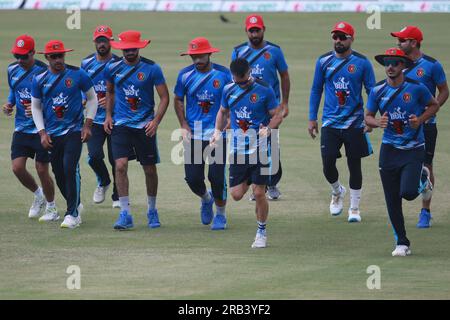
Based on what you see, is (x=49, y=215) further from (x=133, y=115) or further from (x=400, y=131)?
(x=400, y=131)

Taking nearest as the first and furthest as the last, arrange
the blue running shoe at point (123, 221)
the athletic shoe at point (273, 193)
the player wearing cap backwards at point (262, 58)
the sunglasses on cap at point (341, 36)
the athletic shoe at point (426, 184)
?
1. the athletic shoe at point (426, 184)
2. the blue running shoe at point (123, 221)
3. the sunglasses on cap at point (341, 36)
4. the player wearing cap backwards at point (262, 58)
5. the athletic shoe at point (273, 193)

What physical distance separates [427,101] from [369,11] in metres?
30.7

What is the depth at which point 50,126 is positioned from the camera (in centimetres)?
1620

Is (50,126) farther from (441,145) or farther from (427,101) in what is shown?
(441,145)

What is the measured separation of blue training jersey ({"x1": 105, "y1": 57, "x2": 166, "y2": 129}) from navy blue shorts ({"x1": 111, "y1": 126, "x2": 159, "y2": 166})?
0.29 ft

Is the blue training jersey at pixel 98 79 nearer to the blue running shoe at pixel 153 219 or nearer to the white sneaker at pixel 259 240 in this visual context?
the blue running shoe at pixel 153 219

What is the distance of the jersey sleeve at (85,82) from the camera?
16141 mm

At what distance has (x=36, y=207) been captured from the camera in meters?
17.0

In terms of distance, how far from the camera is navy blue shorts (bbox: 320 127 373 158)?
1659 centimetres

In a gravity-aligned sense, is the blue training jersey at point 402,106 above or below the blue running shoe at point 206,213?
above

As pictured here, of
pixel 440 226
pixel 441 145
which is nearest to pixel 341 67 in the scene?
pixel 440 226

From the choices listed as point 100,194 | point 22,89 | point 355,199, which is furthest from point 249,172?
Answer: point 100,194

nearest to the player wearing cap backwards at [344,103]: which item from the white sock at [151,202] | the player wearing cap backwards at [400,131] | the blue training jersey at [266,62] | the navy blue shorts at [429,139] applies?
the navy blue shorts at [429,139]

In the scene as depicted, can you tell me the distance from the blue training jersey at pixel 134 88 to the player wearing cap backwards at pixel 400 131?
316 centimetres
